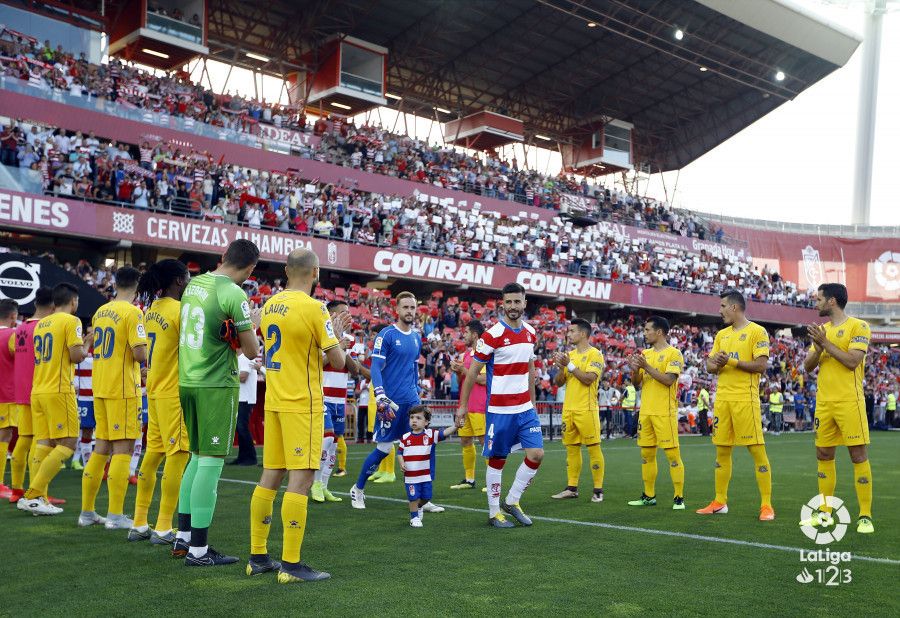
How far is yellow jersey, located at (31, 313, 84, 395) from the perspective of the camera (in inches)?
318

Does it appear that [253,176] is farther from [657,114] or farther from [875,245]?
[875,245]

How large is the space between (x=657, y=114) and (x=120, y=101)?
33674 millimetres

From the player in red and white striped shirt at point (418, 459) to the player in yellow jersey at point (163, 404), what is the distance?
223cm

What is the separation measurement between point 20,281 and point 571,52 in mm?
32622

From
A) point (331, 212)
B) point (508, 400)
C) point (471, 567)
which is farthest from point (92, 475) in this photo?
point (331, 212)

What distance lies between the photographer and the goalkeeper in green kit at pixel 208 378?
5641 millimetres

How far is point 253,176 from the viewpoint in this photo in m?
27.1

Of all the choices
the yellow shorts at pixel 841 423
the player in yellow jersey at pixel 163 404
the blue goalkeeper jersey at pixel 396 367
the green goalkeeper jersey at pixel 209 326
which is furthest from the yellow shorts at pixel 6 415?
the yellow shorts at pixel 841 423

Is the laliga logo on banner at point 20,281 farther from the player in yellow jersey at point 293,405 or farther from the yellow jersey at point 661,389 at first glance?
the yellow jersey at point 661,389

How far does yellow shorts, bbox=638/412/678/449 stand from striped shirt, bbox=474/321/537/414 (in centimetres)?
212

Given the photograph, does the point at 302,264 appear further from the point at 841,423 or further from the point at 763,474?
the point at 763,474

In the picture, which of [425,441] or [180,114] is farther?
[180,114]

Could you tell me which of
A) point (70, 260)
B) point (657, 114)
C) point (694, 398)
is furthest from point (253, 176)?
point (657, 114)

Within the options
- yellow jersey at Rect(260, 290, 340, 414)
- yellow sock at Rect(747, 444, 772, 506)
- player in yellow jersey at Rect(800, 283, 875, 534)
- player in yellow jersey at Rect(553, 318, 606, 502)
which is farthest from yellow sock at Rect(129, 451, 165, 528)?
player in yellow jersey at Rect(800, 283, 875, 534)
